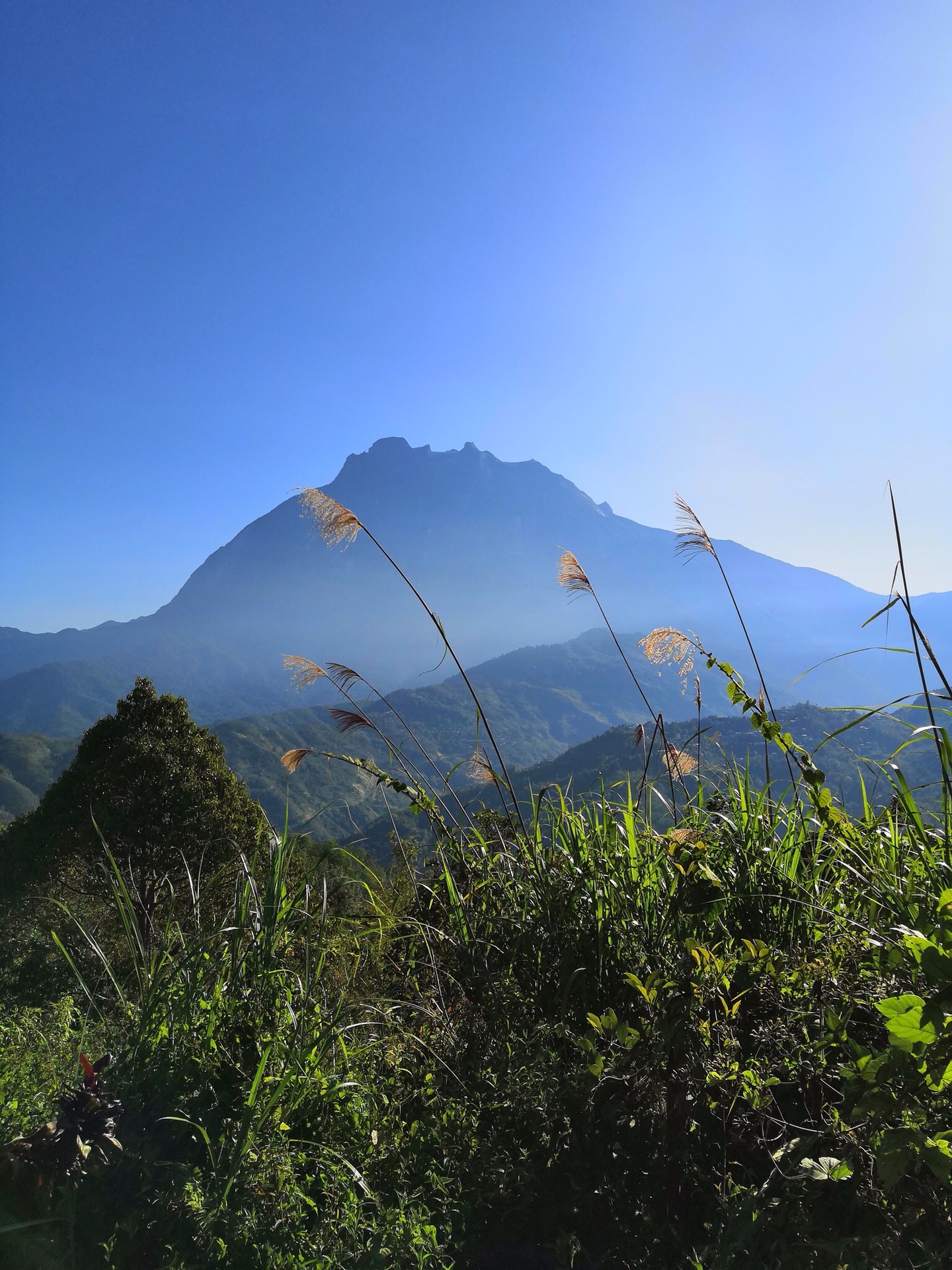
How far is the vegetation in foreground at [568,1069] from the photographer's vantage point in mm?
1299

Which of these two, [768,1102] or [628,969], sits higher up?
[628,969]

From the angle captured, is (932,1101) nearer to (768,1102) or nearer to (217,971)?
(768,1102)

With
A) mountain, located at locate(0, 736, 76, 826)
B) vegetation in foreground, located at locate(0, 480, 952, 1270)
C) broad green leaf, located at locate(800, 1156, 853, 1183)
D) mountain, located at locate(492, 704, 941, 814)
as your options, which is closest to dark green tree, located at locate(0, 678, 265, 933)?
mountain, located at locate(492, 704, 941, 814)

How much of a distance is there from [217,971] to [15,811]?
346 feet

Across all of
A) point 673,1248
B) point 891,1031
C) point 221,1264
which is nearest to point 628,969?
point 673,1248

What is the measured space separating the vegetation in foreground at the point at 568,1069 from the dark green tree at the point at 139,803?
1305cm

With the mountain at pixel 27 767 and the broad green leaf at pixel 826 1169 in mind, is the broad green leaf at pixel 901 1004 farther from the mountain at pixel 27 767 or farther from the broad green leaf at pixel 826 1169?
the mountain at pixel 27 767

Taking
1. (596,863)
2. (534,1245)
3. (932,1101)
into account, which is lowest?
(534,1245)

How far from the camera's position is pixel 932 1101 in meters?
1.29

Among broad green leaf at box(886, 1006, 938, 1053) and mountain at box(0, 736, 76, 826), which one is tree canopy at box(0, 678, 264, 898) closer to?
broad green leaf at box(886, 1006, 938, 1053)

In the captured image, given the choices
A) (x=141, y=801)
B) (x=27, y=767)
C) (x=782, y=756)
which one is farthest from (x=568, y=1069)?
(x=27, y=767)

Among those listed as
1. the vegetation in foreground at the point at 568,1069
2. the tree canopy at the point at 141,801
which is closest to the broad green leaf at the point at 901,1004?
the vegetation in foreground at the point at 568,1069

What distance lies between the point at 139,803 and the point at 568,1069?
1489 cm

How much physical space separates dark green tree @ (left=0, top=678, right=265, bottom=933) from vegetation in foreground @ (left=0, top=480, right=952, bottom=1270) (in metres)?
13.1
